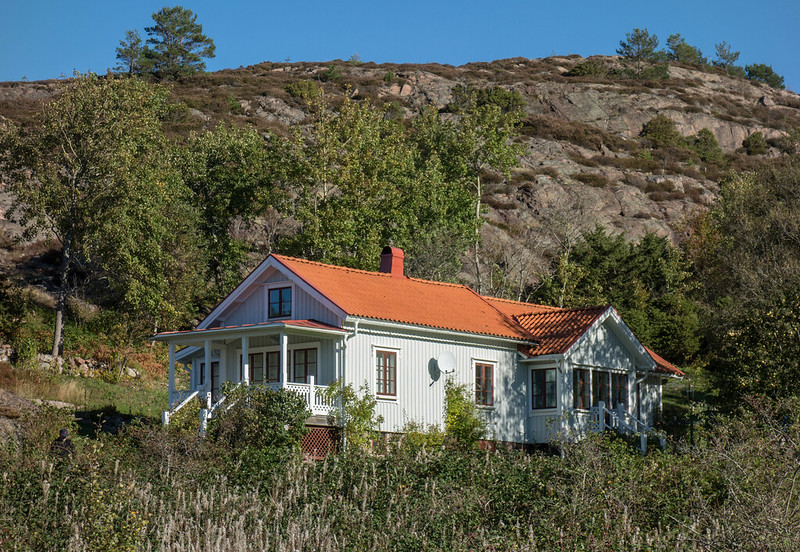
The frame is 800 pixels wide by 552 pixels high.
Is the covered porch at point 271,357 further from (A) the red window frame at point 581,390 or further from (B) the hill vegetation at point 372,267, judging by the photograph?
(A) the red window frame at point 581,390

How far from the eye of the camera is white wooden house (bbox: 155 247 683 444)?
85.8 ft

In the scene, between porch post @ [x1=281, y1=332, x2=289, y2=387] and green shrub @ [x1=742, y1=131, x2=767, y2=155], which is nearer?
porch post @ [x1=281, y1=332, x2=289, y2=387]

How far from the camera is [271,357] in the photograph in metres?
28.3

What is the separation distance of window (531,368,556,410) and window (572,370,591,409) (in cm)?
62

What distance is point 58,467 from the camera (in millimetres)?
16312

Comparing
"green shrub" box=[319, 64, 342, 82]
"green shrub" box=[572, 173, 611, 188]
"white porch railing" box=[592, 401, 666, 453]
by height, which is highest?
"green shrub" box=[319, 64, 342, 82]

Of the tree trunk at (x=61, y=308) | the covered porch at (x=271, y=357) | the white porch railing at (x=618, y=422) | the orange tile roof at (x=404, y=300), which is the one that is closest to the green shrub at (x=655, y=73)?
the orange tile roof at (x=404, y=300)

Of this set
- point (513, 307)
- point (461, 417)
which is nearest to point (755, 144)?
point (513, 307)

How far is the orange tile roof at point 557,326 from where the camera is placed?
28828 mm

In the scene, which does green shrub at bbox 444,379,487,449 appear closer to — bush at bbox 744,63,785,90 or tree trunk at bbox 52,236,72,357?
tree trunk at bbox 52,236,72,357

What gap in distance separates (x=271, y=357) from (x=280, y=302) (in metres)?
1.66

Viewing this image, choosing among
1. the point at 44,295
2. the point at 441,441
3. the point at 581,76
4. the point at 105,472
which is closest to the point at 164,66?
the point at 581,76

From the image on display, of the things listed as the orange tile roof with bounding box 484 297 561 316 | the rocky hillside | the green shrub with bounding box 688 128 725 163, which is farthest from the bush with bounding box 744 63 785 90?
the orange tile roof with bounding box 484 297 561 316

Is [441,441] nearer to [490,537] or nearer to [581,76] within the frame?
[490,537]
